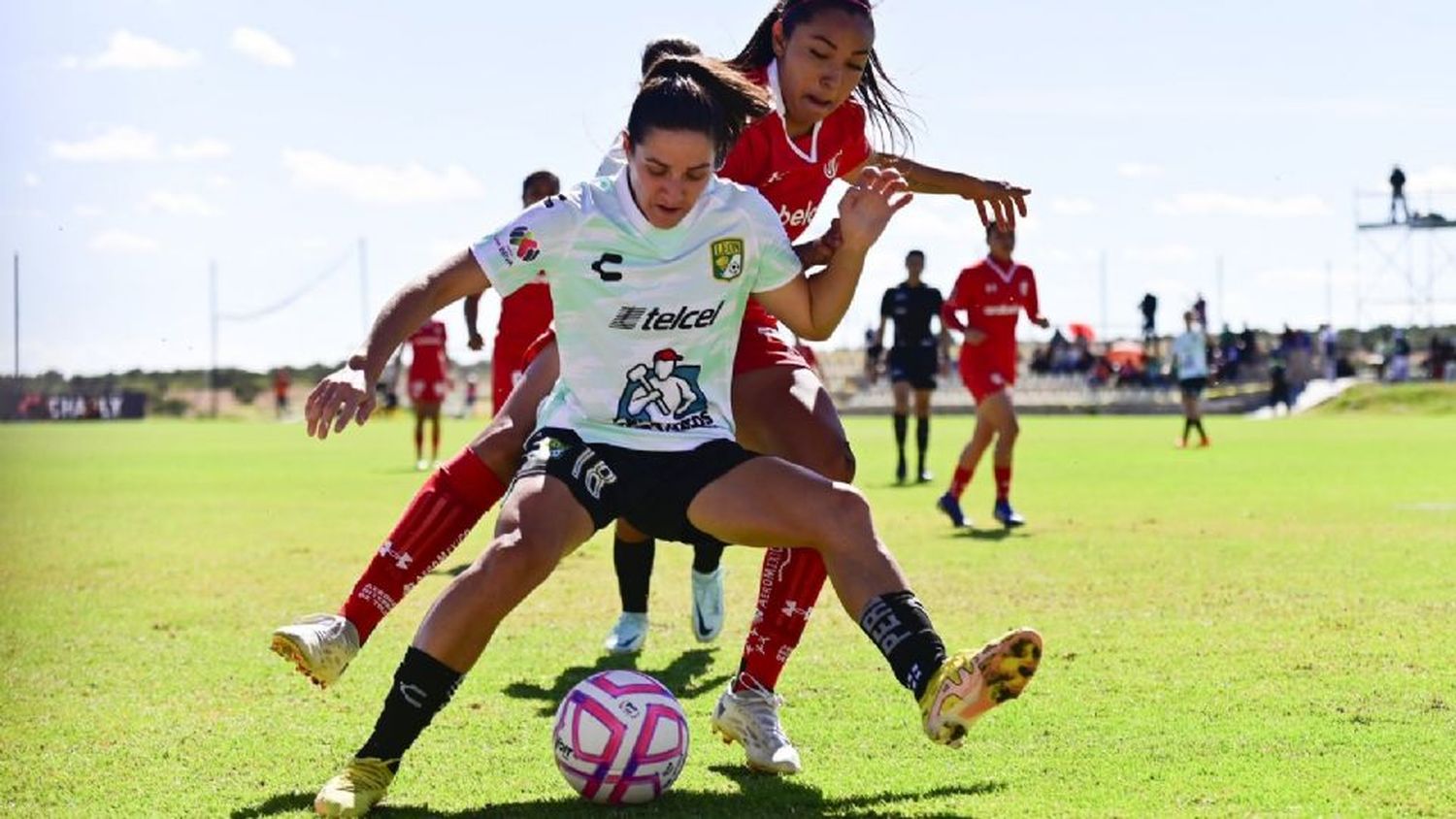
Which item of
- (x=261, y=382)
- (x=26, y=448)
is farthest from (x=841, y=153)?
(x=261, y=382)

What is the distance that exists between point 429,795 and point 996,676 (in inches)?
68.5

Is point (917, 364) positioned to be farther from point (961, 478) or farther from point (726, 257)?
point (726, 257)

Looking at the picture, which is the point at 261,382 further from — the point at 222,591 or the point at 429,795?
the point at 429,795

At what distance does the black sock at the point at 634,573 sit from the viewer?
829 cm

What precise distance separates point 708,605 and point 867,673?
1.22 m

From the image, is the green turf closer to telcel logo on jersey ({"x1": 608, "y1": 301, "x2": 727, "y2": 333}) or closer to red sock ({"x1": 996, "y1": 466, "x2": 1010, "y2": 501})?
red sock ({"x1": 996, "y1": 466, "x2": 1010, "y2": 501})

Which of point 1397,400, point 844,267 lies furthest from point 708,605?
point 1397,400

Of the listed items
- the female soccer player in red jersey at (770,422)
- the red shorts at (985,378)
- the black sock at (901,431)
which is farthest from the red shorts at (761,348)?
the black sock at (901,431)

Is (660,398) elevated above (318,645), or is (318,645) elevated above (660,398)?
(660,398)

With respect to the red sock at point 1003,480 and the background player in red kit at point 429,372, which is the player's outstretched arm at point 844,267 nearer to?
the red sock at point 1003,480

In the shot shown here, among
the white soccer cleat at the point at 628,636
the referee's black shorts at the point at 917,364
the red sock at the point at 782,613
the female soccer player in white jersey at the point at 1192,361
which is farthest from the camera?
the female soccer player in white jersey at the point at 1192,361

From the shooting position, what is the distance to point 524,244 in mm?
5125

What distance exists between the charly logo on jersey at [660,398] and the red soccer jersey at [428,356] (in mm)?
18640

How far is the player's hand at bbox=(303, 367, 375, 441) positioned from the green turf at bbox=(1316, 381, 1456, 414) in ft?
151
